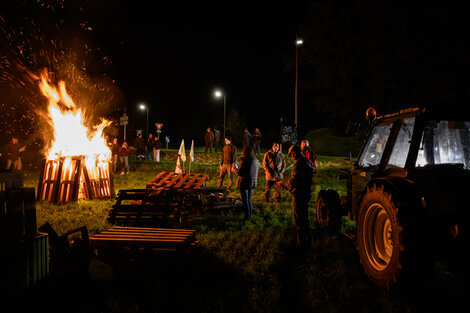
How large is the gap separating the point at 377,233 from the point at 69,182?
971cm

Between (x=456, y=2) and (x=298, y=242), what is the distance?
100 ft

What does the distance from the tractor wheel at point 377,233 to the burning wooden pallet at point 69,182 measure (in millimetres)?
9268

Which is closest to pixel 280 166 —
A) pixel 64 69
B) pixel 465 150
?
pixel 465 150

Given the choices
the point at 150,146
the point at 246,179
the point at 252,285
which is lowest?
the point at 252,285

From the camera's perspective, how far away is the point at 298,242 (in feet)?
21.6

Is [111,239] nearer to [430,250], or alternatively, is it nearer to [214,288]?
[214,288]

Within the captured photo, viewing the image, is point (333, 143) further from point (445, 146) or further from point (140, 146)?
point (445, 146)

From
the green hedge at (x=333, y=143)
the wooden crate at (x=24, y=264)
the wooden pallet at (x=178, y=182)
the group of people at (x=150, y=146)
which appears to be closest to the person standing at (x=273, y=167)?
the wooden pallet at (x=178, y=182)

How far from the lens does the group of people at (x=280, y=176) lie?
6574 mm

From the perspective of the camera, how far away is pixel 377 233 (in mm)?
4945

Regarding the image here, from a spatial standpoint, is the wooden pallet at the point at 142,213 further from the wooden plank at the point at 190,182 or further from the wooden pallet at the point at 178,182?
the wooden plank at the point at 190,182

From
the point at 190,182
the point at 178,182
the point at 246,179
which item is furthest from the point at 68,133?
the point at 246,179

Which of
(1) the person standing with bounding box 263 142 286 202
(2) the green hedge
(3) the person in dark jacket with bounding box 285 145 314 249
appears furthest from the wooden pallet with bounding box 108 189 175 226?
(2) the green hedge

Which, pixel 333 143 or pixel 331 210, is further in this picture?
pixel 333 143
